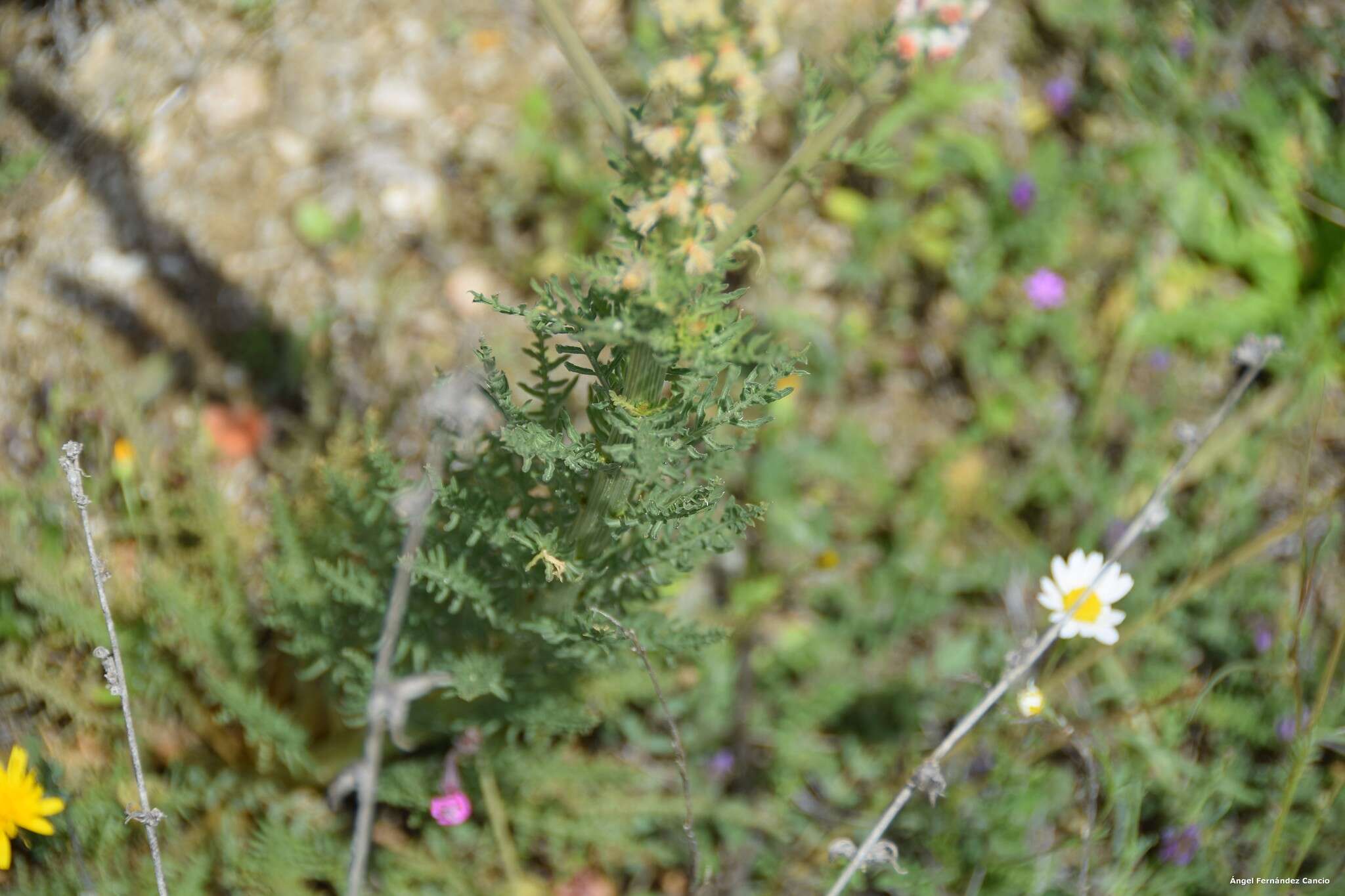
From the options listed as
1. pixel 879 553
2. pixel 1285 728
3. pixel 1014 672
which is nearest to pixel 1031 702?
pixel 1014 672

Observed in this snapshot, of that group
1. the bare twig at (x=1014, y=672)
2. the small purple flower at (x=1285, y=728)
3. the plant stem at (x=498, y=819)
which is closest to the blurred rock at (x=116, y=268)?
the plant stem at (x=498, y=819)

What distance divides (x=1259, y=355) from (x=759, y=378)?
1176mm

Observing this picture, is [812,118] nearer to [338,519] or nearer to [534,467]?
[534,467]

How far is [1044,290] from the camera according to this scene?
123 inches

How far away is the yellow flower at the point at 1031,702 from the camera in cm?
203

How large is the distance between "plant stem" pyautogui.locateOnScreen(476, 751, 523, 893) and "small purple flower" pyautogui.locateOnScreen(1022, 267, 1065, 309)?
2159mm

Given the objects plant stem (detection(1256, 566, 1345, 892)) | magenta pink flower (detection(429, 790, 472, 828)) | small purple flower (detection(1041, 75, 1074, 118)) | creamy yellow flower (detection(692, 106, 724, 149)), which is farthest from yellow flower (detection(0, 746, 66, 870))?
small purple flower (detection(1041, 75, 1074, 118))

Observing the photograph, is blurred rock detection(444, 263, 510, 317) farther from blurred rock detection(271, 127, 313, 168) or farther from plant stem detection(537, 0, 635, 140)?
plant stem detection(537, 0, 635, 140)

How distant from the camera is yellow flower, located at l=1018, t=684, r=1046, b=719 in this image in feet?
6.66

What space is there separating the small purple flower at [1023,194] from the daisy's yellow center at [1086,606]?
5.17 ft

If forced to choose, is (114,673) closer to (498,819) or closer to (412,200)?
(498,819)

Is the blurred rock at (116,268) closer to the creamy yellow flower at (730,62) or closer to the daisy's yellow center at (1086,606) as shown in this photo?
the creamy yellow flower at (730,62)

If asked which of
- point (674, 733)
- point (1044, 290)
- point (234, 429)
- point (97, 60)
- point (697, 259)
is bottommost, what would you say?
point (1044, 290)

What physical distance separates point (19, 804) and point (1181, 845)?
97.0 inches
